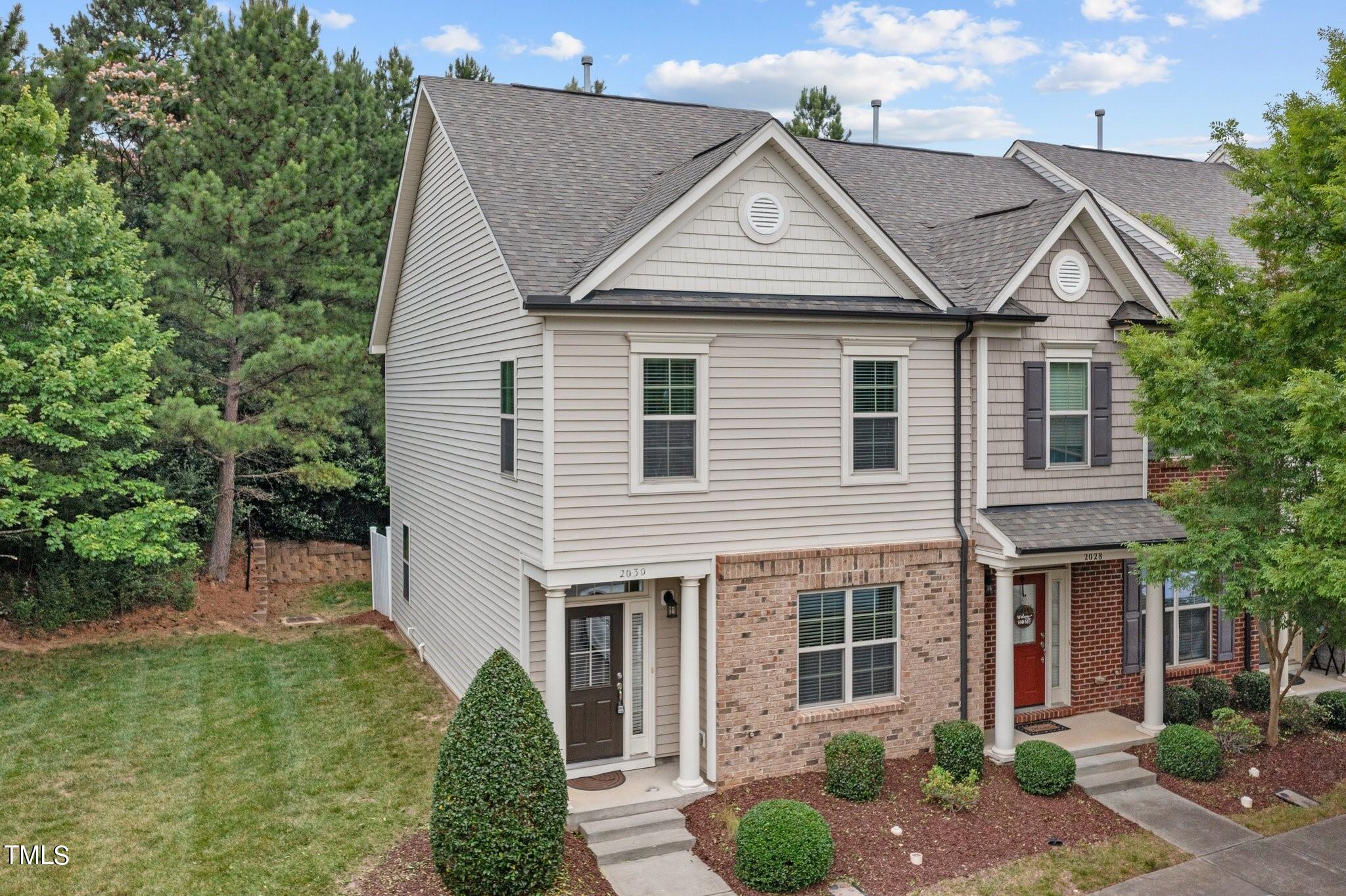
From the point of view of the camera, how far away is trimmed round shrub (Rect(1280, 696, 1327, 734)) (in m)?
14.5

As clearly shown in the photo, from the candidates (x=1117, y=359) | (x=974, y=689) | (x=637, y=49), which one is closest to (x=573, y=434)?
(x=974, y=689)

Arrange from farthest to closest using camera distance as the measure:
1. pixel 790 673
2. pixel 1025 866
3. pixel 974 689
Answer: pixel 974 689, pixel 790 673, pixel 1025 866

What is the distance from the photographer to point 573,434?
1167cm

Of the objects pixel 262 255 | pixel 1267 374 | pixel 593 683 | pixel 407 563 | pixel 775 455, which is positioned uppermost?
pixel 262 255

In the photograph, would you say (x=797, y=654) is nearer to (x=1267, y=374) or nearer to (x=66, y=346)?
(x=1267, y=374)

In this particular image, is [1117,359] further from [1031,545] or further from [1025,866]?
[1025,866]

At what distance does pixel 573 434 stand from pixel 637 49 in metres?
14.6

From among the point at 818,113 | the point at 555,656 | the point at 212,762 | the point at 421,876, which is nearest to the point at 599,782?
the point at 555,656

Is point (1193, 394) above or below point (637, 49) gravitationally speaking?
below


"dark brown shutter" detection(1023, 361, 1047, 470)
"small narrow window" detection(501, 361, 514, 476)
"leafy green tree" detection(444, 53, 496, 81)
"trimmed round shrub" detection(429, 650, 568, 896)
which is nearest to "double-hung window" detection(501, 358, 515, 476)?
"small narrow window" detection(501, 361, 514, 476)

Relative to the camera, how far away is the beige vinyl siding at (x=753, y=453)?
38.4 feet

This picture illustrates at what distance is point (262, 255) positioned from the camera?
21625 millimetres

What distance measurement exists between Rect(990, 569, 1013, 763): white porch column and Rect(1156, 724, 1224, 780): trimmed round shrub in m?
2.02

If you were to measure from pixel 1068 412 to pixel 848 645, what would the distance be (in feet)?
15.6
